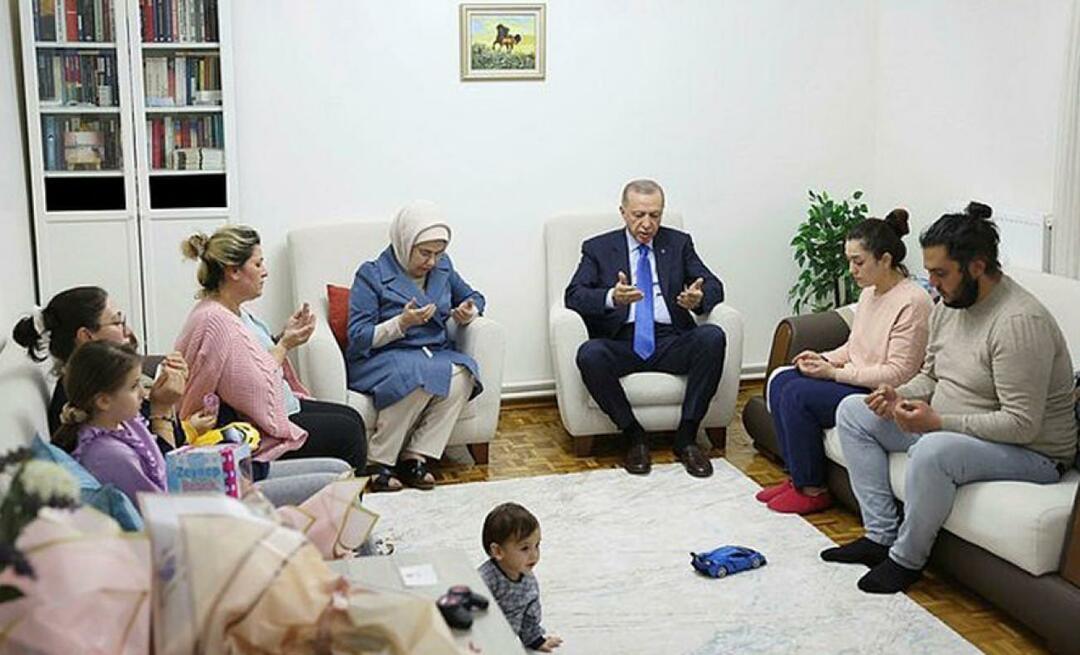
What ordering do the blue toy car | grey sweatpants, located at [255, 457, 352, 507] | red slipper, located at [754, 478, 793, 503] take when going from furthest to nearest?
red slipper, located at [754, 478, 793, 503] → the blue toy car → grey sweatpants, located at [255, 457, 352, 507]

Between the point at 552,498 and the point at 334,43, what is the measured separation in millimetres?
2332

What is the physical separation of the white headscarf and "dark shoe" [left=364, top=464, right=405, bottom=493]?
799mm

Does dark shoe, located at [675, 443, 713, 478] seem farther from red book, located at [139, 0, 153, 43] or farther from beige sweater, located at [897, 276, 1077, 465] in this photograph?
red book, located at [139, 0, 153, 43]

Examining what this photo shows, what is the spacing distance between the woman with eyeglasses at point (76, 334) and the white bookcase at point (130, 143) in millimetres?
2088

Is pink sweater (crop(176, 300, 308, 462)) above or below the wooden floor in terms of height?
above

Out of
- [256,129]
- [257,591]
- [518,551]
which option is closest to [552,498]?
[518,551]

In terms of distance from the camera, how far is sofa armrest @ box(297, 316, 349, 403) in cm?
495

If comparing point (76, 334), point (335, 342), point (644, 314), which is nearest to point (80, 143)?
point (335, 342)

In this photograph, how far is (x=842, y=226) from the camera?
6195 mm

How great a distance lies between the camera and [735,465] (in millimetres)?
5363

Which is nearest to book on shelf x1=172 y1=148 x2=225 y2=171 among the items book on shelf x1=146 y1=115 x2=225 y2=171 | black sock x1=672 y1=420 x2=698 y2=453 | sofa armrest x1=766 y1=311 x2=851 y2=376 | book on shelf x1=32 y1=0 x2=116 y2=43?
book on shelf x1=146 y1=115 x2=225 y2=171

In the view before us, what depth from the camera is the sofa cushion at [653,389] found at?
533 centimetres

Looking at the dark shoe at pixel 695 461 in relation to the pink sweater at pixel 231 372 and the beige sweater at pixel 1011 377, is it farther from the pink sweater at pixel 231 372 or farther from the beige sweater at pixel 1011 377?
the pink sweater at pixel 231 372

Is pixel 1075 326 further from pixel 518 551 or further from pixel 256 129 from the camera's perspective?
pixel 256 129
